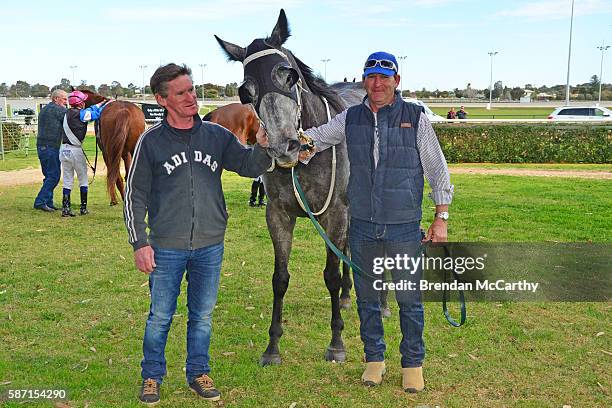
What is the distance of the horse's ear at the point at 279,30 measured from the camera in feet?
13.0

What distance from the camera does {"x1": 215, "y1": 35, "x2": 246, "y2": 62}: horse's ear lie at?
3938mm

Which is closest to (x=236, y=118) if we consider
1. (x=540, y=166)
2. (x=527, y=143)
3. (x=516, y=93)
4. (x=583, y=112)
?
(x=540, y=166)

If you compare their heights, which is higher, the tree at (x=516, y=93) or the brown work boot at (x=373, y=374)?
the tree at (x=516, y=93)

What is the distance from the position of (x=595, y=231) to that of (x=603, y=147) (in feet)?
36.5

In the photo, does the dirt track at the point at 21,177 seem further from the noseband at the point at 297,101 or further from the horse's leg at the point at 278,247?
the noseband at the point at 297,101

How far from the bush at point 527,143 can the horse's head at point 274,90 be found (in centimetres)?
1608

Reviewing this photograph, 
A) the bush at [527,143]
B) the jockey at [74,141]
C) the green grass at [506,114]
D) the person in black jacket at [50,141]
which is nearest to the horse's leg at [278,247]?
the jockey at [74,141]

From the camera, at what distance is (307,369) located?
430 cm

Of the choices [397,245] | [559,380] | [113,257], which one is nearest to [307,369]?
[397,245]

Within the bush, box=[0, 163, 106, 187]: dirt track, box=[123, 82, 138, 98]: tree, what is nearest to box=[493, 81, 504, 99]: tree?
box=[123, 82, 138, 98]: tree

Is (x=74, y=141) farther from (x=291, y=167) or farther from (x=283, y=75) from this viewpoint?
(x=283, y=75)

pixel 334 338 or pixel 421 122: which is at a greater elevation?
pixel 421 122

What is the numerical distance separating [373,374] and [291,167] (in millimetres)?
1541

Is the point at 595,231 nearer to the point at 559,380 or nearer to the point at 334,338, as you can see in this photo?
the point at 559,380
